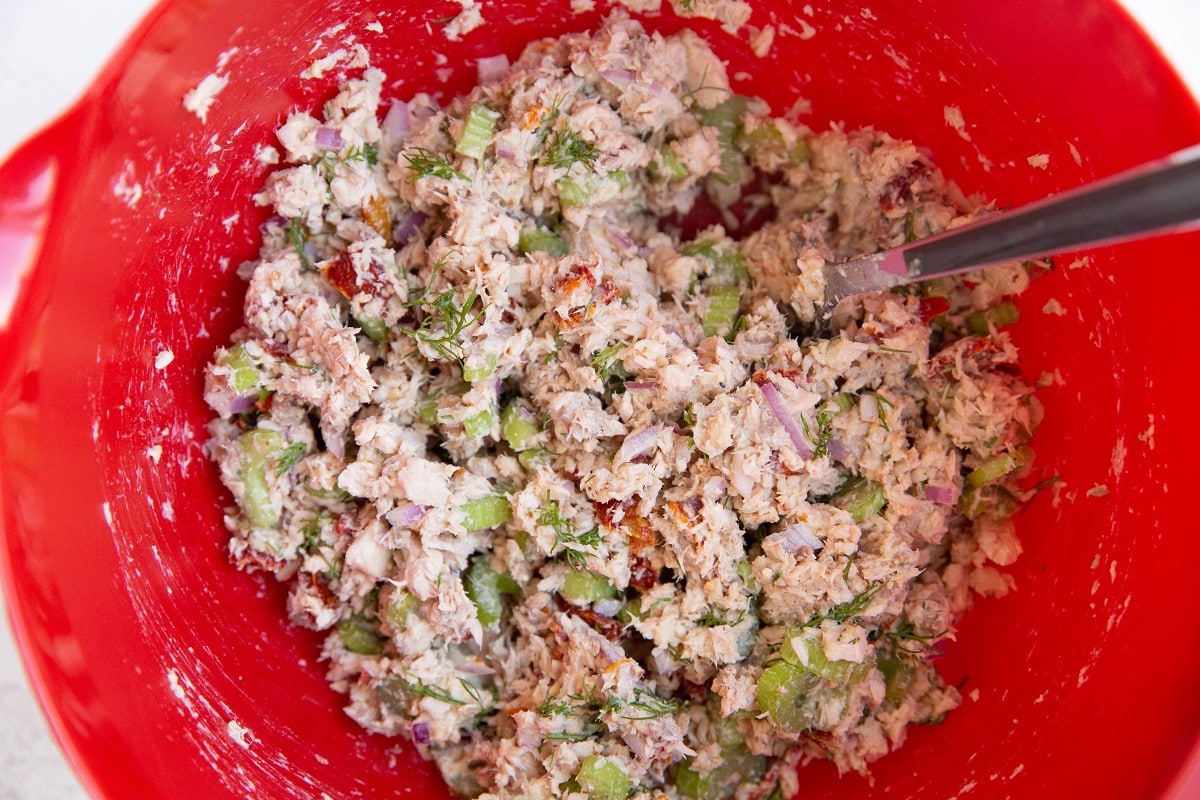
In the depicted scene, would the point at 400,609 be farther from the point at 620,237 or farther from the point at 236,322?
the point at 620,237

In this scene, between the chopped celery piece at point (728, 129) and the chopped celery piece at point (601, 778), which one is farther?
the chopped celery piece at point (728, 129)

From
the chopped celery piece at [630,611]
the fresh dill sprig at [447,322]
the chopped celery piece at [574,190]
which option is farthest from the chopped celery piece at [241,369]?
the chopped celery piece at [630,611]

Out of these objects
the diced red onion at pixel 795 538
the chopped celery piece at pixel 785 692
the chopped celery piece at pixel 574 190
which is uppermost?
the chopped celery piece at pixel 574 190

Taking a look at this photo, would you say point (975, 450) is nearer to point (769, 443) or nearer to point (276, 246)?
point (769, 443)

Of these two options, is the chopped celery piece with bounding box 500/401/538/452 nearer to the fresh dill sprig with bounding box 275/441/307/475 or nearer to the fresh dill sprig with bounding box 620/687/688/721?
the fresh dill sprig with bounding box 275/441/307/475

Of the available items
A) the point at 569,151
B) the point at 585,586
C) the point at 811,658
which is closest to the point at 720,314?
the point at 569,151

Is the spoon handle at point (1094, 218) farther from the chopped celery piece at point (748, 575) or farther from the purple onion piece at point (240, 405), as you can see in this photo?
the purple onion piece at point (240, 405)
